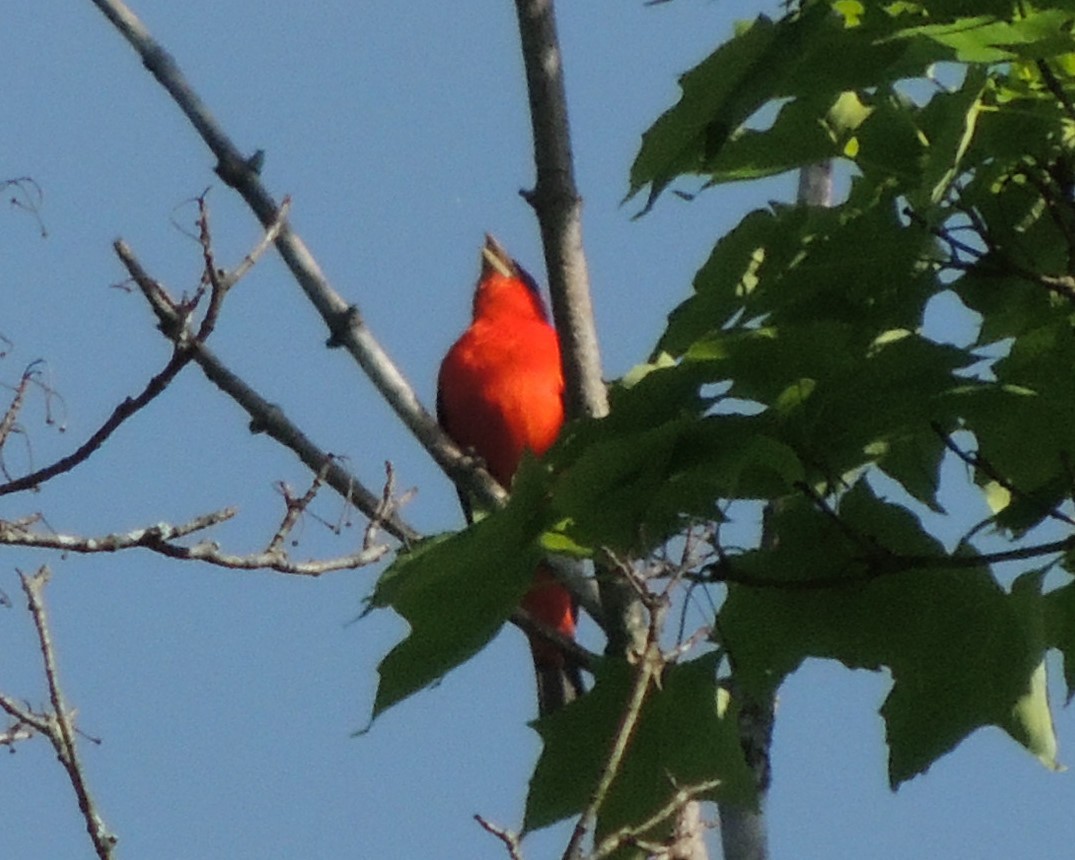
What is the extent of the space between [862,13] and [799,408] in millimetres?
459

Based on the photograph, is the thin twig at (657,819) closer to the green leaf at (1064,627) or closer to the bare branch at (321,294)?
the green leaf at (1064,627)

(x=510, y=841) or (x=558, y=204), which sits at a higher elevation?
(x=558, y=204)

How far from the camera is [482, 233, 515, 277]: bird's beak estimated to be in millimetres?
7312

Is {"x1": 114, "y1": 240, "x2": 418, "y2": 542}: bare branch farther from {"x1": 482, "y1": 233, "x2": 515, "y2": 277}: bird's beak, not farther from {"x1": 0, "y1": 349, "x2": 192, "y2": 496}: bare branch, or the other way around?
{"x1": 482, "y1": 233, "x2": 515, "y2": 277}: bird's beak

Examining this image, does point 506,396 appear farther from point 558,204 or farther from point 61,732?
point 61,732

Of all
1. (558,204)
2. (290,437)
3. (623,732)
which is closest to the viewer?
(623,732)

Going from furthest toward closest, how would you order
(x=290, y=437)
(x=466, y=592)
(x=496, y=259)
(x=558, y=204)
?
(x=496, y=259)
(x=290, y=437)
(x=558, y=204)
(x=466, y=592)

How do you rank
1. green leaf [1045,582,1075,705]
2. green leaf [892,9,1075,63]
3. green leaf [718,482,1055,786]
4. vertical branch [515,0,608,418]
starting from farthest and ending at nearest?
vertical branch [515,0,608,418] < green leaf [1045,582,1075,705] < green leaf [718,482,1055,786] < green leaf [892,9,1075,63]

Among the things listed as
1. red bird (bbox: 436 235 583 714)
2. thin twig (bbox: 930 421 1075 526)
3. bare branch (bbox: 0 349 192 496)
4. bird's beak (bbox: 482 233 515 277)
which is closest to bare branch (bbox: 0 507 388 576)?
bare branch (bbox: 0 349 192 496)

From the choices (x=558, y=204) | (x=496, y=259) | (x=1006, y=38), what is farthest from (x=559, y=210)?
(x=496, y=259)

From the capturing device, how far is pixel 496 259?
24.2 feet

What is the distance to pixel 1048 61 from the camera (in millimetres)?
1940

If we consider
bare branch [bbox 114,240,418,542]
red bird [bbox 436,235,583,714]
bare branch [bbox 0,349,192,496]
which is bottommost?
bare branch [bbox 0,349,192,496]

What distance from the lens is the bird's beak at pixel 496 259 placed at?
288 inches
